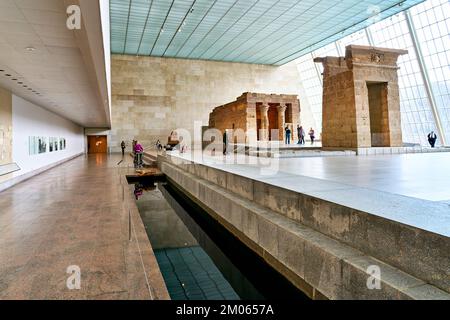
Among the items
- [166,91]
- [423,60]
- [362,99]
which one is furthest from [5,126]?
[423,60]

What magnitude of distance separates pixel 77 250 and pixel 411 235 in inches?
158

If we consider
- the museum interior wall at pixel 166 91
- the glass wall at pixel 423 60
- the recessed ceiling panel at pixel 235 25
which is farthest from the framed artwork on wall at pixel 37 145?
the glass wall at pixel 423 60

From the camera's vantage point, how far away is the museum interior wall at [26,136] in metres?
9.95

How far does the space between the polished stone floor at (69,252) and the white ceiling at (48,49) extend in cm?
322

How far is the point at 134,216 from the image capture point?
6371 mm

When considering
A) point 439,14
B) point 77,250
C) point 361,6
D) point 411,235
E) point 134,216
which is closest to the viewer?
point 411,235

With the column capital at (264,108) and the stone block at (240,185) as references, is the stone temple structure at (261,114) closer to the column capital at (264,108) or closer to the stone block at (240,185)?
the column capital at (264,108)

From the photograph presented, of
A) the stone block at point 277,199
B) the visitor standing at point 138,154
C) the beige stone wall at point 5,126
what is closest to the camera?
the stone block at point 277,199

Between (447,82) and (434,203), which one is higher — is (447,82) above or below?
above

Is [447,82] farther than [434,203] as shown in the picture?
Yes

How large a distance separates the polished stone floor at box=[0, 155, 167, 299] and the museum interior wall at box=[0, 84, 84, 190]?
3306mm

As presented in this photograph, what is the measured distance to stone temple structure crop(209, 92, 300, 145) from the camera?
20.4 metres

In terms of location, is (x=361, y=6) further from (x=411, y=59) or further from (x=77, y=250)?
(x=77, y=250)
